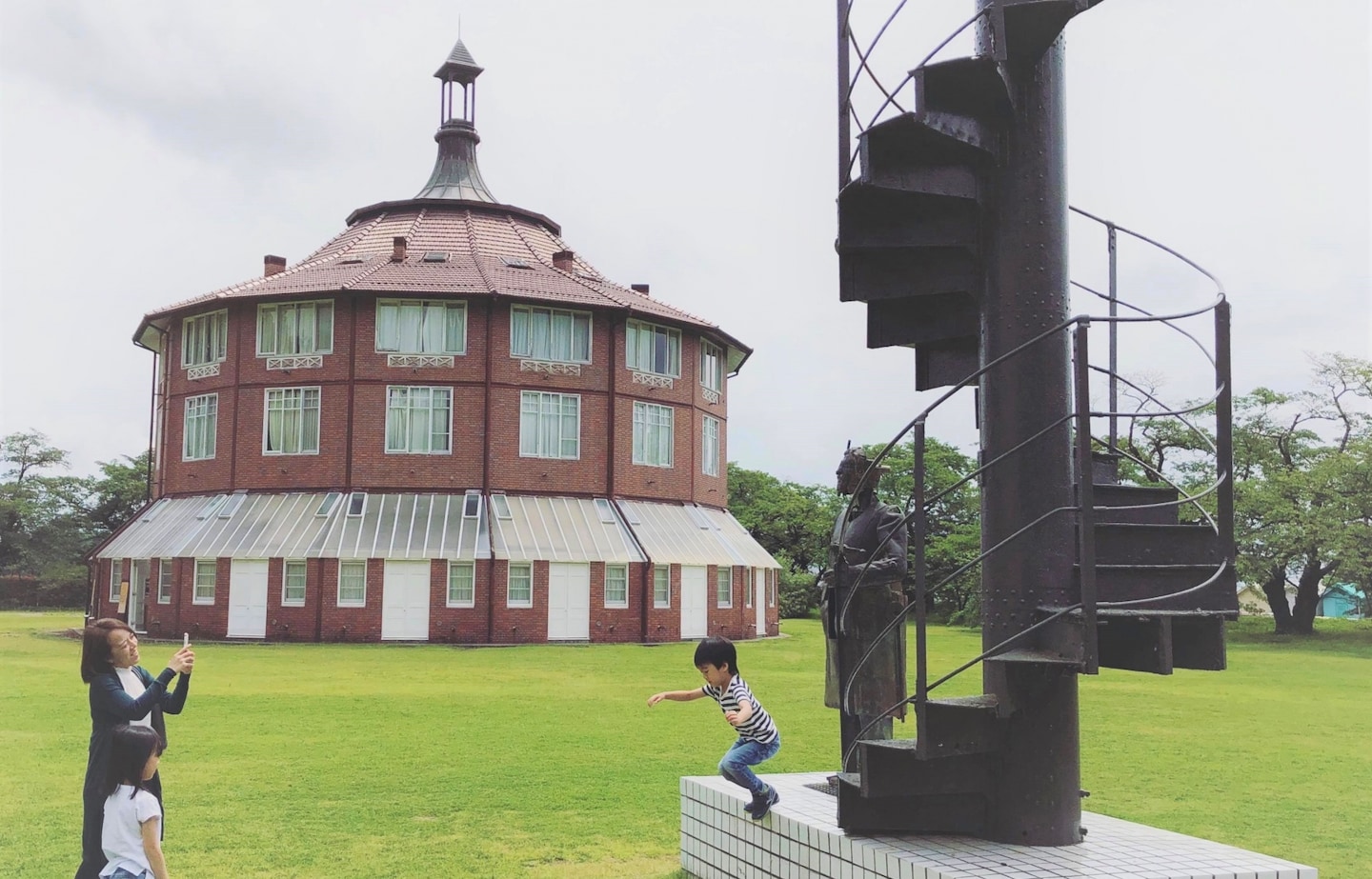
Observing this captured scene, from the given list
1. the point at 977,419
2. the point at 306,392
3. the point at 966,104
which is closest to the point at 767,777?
the point at 977,419

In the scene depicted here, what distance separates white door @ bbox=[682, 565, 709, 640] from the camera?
34.9 meters

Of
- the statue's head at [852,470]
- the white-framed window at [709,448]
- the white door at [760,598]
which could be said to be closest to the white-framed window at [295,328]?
the white-framed window at [709,448]

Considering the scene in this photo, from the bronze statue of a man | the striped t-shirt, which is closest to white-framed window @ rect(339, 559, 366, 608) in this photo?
the bronze statue of a man

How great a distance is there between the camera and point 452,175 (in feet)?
143

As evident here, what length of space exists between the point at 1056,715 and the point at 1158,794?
469cm

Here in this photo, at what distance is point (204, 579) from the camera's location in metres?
33.2

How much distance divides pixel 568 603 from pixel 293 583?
736 cm

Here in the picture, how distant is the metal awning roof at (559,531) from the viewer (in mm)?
33031

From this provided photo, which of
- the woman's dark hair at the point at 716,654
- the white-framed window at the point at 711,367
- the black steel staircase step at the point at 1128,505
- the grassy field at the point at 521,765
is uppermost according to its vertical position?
the white-framed window at the point at 711,367

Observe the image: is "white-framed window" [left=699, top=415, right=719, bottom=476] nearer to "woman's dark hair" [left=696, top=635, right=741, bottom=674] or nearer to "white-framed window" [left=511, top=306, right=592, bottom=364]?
"white-framed window" [left=511, top=306, right=592, bottom=364]

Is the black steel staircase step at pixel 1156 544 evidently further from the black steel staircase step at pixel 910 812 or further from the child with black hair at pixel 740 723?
the child with black hair at pixel 740 723

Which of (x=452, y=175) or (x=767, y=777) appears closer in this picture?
(x=767, y=777)

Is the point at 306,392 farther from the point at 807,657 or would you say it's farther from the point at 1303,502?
the point at 1303,502

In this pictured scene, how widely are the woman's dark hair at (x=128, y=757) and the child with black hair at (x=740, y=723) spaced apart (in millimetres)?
2487
